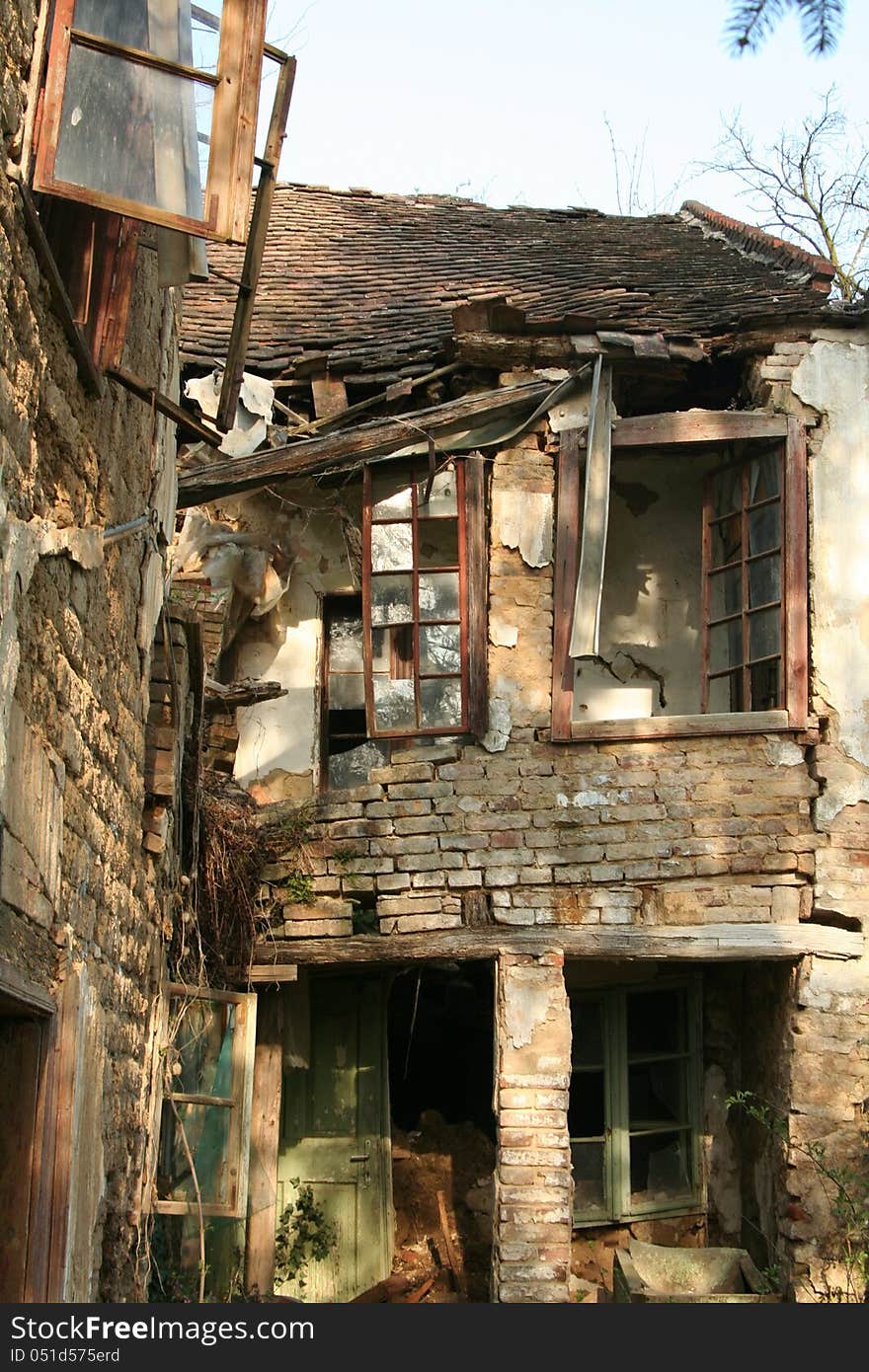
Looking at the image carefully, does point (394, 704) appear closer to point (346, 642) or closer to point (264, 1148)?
point (346, 642)

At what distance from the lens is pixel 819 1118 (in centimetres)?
816

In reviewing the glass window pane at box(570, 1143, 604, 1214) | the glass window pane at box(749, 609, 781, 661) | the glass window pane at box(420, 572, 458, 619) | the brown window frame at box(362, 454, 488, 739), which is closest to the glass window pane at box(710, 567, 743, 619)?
the glass window pane at box(749, 609, 781, 661)

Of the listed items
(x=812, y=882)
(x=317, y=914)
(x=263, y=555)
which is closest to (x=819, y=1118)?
(x=812, y=882)

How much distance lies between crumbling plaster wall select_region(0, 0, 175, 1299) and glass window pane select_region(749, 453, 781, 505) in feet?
12.3

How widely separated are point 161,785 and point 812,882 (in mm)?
3731

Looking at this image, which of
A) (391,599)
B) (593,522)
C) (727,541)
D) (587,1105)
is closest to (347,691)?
(391,599)

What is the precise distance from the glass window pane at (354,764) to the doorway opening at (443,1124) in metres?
1.22

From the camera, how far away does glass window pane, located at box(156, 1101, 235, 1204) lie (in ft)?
24.3

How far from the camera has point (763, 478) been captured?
902 centimetres

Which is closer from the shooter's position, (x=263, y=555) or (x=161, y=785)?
(x=161, y=785)

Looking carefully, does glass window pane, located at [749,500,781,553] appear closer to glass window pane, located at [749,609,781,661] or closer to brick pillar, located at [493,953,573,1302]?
glass window pane, located at [749,609,781,661]

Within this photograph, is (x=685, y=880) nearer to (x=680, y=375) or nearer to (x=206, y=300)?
(x=680, y=375)

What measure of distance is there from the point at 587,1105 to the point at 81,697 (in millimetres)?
5730

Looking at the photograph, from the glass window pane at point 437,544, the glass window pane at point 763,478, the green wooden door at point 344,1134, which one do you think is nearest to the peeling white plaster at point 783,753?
the glass window pane at point 763,478
